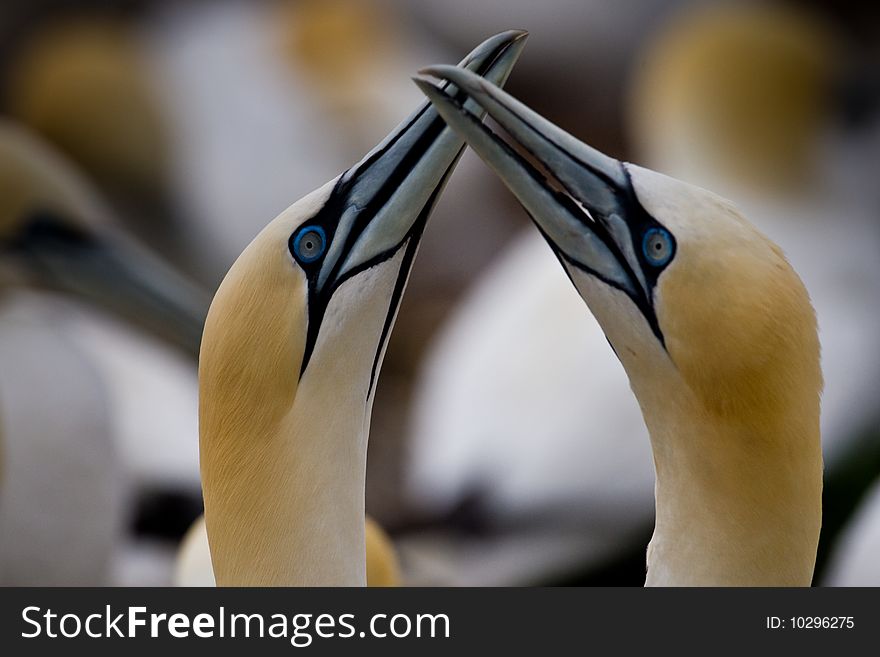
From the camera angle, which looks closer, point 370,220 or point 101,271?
point 370,220

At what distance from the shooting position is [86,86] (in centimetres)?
523

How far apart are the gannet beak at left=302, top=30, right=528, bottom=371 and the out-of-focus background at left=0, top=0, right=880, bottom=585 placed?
4.72ft

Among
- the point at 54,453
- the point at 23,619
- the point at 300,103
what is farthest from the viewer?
the point at 300,103

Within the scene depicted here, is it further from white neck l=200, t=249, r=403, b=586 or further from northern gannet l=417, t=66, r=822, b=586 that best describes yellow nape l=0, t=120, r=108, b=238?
northern gannet l=417, t=66, r=822, b=586

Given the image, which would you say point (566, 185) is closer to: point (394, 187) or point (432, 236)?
point (394, 187)

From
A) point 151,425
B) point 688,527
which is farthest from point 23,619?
point 151,425

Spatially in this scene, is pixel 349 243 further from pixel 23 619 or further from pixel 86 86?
pixel 86 86

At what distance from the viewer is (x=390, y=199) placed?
1.91 meters

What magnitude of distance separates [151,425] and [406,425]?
1029 millimetres

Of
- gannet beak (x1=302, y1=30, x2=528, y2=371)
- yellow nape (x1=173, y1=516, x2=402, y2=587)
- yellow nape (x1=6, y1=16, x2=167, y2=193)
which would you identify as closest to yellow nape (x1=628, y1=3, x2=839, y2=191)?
yellow nape (x1=6, y1=16, x2=167, y2=193)

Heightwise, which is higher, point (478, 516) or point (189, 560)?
point (478, 516)

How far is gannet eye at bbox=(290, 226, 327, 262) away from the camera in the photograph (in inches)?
73.0

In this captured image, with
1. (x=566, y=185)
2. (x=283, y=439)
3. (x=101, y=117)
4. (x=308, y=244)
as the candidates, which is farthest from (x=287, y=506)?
(x=101, y=117)

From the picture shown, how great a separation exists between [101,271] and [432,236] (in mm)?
2154
